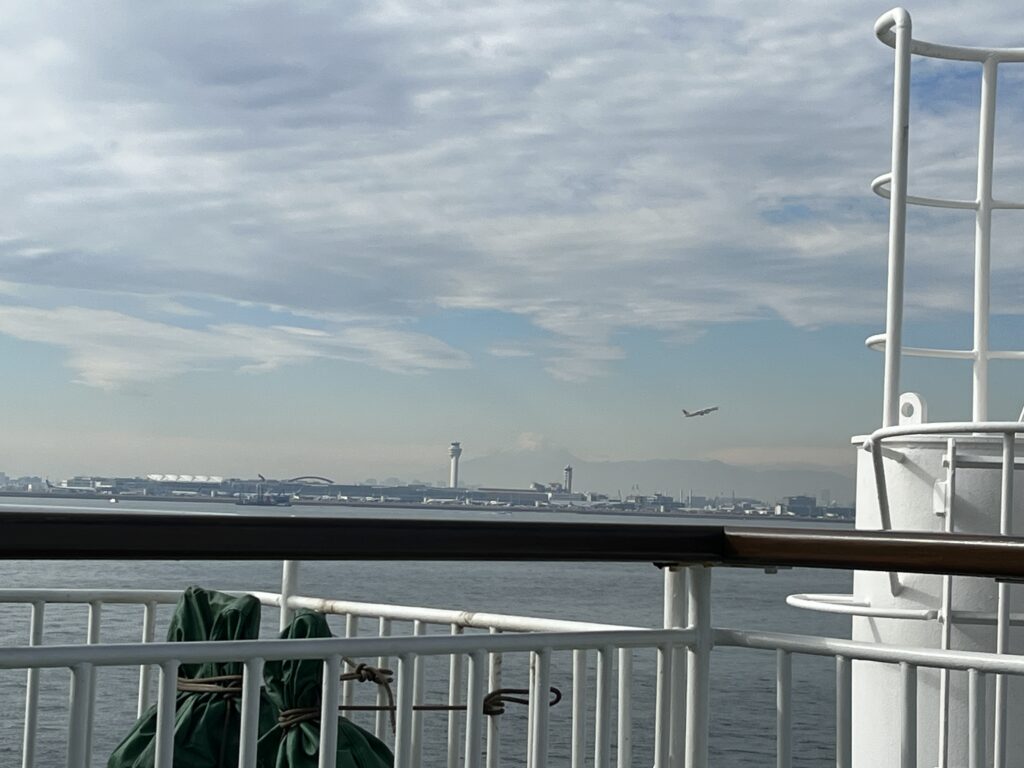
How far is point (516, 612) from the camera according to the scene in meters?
36.3

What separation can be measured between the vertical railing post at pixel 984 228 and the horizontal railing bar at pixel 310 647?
2.64 m

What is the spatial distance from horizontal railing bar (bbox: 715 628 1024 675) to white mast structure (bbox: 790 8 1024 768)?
1645mm

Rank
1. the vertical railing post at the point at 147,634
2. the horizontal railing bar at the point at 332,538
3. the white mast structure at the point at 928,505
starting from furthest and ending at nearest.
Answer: the white mast structure at the point at 928,505 → the vertical railing post at the point at 147,634 → the horizontal railing bar at the point at 332,538

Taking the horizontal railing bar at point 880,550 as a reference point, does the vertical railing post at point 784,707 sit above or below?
below

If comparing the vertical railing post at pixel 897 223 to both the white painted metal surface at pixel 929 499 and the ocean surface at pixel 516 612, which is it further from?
the ocean surface at pixel 516 612

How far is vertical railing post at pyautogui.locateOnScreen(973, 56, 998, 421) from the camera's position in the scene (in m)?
4.16

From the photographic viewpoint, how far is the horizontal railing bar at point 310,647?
1.43m

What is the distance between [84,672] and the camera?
1.46 meters

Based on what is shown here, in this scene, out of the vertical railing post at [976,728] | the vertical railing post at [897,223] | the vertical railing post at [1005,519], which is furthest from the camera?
the vertical railing post at [897,223]

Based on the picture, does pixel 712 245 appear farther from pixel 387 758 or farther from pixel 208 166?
pixel 387 758

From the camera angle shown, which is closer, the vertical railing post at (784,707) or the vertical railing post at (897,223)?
the vertical railing post at (784,707)

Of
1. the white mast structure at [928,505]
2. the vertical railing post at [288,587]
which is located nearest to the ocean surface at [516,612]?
the vertical railing post at [288,587]

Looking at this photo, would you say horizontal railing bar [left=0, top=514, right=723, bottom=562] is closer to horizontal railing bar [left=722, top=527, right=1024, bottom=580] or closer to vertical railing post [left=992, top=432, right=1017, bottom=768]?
horizontal railing bar [left=722, top=527, right=1024, bottom=580]

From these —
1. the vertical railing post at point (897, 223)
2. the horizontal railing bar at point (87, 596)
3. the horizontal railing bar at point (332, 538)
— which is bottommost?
the horizontal railing bar at point (87, 596)
